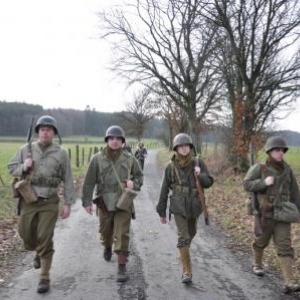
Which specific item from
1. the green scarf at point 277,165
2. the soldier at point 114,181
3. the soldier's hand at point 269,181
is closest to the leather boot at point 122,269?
the soldier at point 114,181

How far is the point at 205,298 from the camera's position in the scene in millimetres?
6312

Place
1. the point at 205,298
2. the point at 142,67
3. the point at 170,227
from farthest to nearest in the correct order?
the point at 142,67 → the point at 170,227 → the point at 205,298

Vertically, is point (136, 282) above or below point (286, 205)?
below

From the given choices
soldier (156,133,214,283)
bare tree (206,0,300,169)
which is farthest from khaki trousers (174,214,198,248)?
bare tree (206,0,300,169)

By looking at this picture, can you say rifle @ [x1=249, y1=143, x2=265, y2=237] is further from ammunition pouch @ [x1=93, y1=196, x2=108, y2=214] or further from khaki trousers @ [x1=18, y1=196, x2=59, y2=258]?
khaki trousers @ [x1=18, y1=196, x2=59, y2=258]

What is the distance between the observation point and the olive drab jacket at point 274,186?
7.00 metres

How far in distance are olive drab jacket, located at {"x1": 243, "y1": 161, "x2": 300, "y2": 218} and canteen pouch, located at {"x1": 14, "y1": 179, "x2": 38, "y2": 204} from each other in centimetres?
293

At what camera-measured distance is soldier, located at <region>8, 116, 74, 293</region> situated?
21.8ft

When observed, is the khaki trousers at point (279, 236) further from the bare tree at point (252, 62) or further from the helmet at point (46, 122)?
the bare tree at point (252, 62)

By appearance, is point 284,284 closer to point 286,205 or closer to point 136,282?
point 286,205

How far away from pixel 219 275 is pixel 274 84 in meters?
15.3

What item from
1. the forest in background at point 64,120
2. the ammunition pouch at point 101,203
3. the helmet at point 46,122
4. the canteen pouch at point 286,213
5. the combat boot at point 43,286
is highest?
the forest in background at point 64,120

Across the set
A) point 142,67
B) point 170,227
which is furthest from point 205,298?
point 142,67

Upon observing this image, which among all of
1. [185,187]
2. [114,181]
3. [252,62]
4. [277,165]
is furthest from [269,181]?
[252,62]
